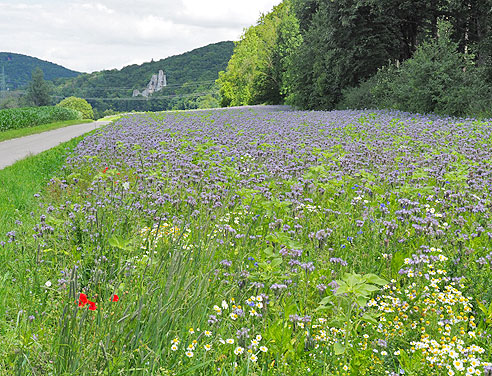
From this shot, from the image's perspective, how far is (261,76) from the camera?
49.5 meters

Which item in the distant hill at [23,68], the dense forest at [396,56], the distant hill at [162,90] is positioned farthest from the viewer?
the distant hill at [23,68]

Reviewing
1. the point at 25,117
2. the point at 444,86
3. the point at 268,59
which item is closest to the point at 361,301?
the point at 444,86

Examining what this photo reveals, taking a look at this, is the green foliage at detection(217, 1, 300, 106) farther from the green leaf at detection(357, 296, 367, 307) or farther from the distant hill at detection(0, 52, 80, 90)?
the distant hill at detection(0, 52, 80, 90)

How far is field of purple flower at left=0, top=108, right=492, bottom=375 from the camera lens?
2482 mm

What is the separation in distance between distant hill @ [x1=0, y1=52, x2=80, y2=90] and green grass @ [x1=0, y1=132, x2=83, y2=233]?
544ft

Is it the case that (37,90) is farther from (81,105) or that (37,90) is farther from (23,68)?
(23,68)

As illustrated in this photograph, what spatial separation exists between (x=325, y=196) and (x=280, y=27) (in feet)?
130

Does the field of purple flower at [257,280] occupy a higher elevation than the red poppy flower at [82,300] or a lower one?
lower

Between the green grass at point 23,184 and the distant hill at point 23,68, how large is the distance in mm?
165821

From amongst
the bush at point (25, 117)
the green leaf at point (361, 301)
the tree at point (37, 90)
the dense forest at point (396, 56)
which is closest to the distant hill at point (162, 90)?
the tree at point (37, 90)

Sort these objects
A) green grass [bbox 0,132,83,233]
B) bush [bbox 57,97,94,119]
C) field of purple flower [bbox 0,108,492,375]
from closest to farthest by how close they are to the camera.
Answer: field of purple flower [bbox 0,108,492,375], green grass [bbox 0,132,83,233], bush [bbox 57,97,94,119]

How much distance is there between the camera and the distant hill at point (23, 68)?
16050cm

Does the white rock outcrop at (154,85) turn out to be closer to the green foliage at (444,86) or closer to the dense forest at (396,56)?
the dense forest at (396,56)

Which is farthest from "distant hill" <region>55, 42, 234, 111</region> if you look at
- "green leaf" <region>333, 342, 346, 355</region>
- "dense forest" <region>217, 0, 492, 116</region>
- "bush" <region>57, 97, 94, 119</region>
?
"green leaf" <region>333, 342, 346, 355</region>
